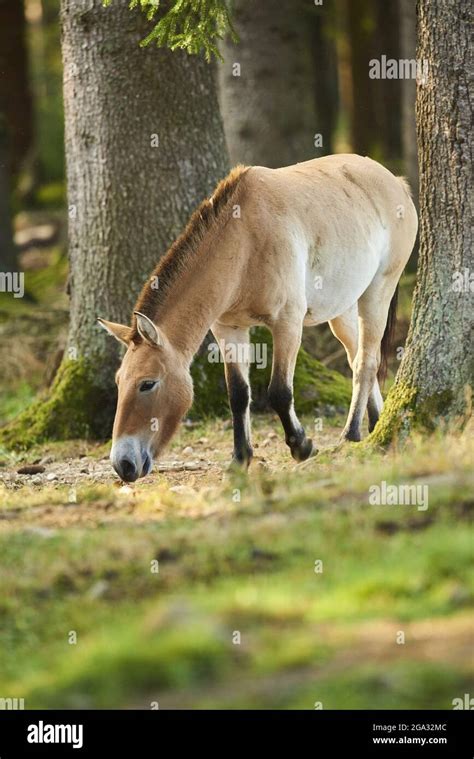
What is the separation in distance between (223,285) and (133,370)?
929 mm

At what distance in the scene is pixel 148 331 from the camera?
7.56 meters

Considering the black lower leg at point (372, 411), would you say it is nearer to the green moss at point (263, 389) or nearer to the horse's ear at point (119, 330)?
→ the green moss at point (263, 389)

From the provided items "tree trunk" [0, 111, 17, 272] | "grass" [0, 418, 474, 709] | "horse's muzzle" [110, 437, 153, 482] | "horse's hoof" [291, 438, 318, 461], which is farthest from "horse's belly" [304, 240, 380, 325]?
"tree trunk" [0, 111, 17, 272]

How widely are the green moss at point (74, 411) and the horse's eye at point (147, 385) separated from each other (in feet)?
8.95

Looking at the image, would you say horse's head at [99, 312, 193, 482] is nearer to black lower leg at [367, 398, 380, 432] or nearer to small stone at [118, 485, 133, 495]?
small stone at [118, 485, 133, 495]

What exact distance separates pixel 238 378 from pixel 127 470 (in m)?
1.70

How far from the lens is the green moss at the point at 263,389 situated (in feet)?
34.8

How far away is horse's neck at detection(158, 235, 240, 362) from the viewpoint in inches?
312

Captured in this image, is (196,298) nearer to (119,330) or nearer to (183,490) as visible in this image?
(119,330)

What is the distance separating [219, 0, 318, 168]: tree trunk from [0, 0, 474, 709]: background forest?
3 centimetres

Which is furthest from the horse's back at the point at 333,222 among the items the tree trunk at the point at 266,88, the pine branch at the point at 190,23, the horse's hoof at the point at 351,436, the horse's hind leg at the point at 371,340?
the tree trunk at the point at 266,88

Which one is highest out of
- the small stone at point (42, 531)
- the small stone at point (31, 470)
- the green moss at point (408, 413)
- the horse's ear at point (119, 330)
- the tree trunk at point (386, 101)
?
the tree trunk at point (386, 101)

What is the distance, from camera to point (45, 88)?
34438 mm

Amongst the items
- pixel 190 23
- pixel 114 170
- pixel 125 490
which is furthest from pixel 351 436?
pixel 190 23
